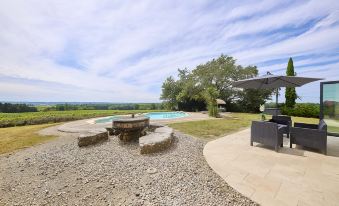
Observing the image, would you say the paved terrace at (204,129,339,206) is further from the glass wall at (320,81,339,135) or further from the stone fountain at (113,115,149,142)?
the stone fountain at (113,115,149,142)

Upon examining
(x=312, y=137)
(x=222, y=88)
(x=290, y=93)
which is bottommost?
(x=312, y=137)

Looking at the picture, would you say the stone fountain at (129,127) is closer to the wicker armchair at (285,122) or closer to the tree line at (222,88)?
the wicker armchair at (285,122)

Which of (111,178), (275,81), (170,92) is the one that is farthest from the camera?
(170,92)

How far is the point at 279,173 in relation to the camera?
3.14 meters

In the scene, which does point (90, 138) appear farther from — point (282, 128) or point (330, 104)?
point (330, 104)

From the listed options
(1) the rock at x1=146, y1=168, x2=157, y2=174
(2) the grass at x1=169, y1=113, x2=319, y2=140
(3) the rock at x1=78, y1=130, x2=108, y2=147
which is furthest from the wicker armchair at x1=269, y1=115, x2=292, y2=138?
(3) the rock at x1=78, y1=130, x2=108, y2=147

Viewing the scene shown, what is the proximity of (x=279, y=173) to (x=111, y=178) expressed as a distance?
3.32 metres

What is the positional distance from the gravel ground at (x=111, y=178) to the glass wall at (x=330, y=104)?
181 inches

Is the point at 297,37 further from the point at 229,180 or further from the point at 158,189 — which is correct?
the point at 158,189

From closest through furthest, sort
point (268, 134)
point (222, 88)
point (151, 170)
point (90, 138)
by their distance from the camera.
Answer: point (151, 170)
point (268, 134)
point (90, 138)
point (222, 88)

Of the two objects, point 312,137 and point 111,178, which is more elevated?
point 312,137

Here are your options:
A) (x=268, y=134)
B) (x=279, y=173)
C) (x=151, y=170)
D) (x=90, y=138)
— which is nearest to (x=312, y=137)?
(x=268, y=134)

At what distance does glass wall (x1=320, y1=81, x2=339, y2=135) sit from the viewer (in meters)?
5.46

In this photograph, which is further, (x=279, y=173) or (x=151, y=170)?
(x=151, y=170)
